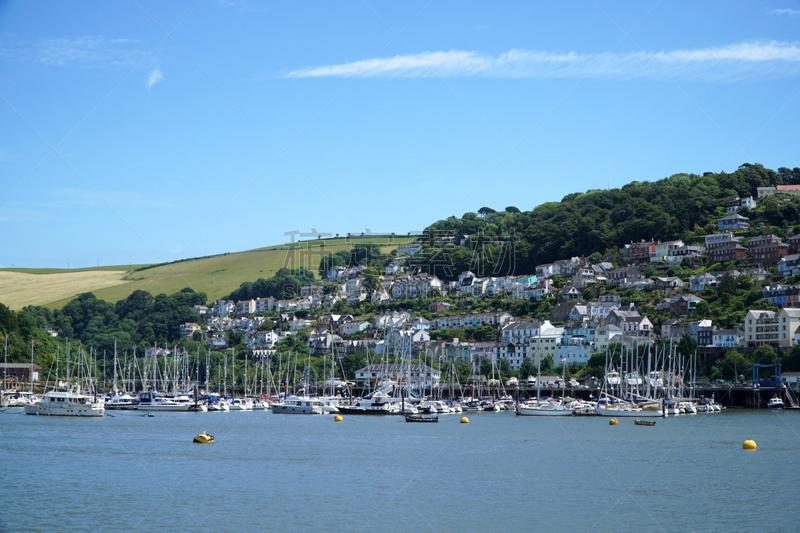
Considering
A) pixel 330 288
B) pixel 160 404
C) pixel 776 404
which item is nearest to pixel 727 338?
pixel 776 404

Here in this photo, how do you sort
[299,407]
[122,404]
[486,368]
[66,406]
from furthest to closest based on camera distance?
[486,368] < [122,404] < [299,407] < [66,406]

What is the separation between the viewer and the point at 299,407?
8469 centimetres

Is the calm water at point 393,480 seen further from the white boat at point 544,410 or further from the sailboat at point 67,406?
the white boat at point 544,410

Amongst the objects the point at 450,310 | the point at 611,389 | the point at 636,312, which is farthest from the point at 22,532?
the point at 450,310

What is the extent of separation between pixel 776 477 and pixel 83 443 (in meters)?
35.7

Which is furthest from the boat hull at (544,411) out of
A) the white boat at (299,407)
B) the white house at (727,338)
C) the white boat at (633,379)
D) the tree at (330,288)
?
the tree at (330,288)

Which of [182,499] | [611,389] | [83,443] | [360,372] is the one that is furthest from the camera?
[360,372]

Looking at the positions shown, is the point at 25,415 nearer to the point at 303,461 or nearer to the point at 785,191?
the point at 303,461

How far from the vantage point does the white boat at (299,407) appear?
8394cm

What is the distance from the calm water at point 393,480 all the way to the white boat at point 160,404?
24.0m

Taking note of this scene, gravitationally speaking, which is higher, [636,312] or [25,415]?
[636,312]

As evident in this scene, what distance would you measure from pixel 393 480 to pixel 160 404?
5655 centimetres

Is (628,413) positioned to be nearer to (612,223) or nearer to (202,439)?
(202,439)

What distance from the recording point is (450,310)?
6102 inches
